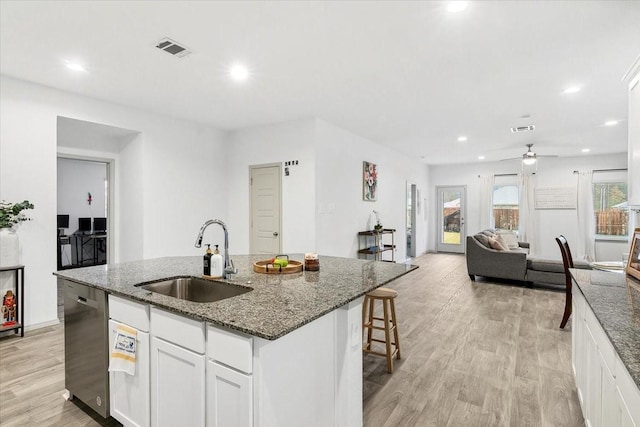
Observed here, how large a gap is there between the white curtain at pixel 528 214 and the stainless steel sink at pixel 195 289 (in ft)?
28.9

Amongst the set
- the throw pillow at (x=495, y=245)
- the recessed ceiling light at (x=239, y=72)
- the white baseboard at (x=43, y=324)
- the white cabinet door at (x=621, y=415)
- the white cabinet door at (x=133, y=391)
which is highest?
the recessed ceiling light at (x=239, y=72)

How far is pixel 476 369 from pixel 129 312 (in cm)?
256

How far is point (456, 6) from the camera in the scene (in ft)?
7.21

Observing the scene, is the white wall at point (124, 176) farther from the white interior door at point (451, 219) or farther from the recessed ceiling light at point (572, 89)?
the white interior door at point (451, 219)

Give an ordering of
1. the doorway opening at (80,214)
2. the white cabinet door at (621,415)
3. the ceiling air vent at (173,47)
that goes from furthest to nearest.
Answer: the doorway opening at (80,214) → the ceiling air vent at (173,47) → the white cabinet door at (621,415)

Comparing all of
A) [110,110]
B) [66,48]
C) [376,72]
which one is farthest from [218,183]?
[376,72]

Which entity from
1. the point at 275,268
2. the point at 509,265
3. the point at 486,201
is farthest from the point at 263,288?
the point at 486,201

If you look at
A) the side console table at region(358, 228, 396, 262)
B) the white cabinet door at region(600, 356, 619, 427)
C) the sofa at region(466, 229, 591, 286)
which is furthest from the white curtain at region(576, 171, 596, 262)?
the white cabinet door at region(600, 356, 619, 427)

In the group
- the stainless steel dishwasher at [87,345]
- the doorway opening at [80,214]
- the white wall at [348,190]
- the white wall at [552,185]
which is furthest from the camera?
the white wall at [552,185]

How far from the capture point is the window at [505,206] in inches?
352

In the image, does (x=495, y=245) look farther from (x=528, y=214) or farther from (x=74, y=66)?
(x=74, y=66)

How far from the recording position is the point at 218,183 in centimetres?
555

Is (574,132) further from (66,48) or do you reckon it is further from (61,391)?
(61,391)

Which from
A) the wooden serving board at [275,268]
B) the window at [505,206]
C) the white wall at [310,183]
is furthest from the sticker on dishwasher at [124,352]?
the window at [505,206]
